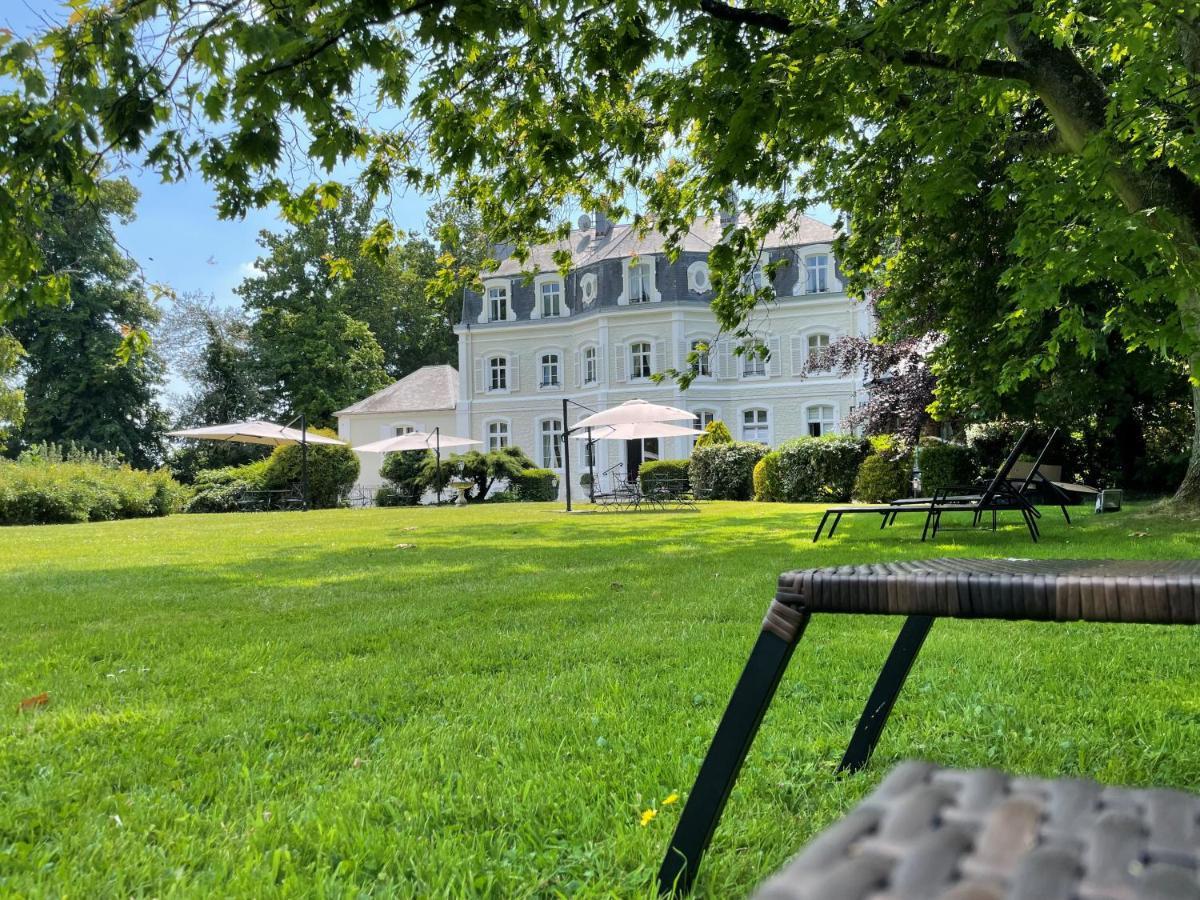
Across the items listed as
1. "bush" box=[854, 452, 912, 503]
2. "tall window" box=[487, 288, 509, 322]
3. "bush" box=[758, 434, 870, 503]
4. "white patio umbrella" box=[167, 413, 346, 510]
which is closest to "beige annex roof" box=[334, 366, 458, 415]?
"tall window" box=[487, 288, 509, 322]

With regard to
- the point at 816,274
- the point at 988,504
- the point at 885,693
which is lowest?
the point at 885,693

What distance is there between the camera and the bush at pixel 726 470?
2152 centimetres

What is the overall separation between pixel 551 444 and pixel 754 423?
7972 millimetres

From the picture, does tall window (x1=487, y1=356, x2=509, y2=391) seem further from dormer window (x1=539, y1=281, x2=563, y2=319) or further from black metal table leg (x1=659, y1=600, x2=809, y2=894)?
black metal table leg (x1=659, y1=600, x2=809, y2=894)

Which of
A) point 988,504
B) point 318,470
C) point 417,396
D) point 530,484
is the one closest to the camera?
point 988,504

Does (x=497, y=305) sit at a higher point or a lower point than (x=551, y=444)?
higher

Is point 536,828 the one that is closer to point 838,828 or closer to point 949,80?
point 838,828

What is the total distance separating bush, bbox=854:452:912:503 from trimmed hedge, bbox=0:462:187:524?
17.0 meters

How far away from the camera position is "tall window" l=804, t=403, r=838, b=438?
2869cm

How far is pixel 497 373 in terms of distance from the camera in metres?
32.5

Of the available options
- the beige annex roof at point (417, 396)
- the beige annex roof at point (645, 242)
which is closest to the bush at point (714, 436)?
the beige annex roof at point (645, 242)

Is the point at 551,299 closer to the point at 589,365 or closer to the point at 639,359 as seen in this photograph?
the point at 589,365

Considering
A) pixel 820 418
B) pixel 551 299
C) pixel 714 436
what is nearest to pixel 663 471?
pixel 714 436

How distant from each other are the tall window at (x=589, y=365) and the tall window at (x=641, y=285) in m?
2.61
